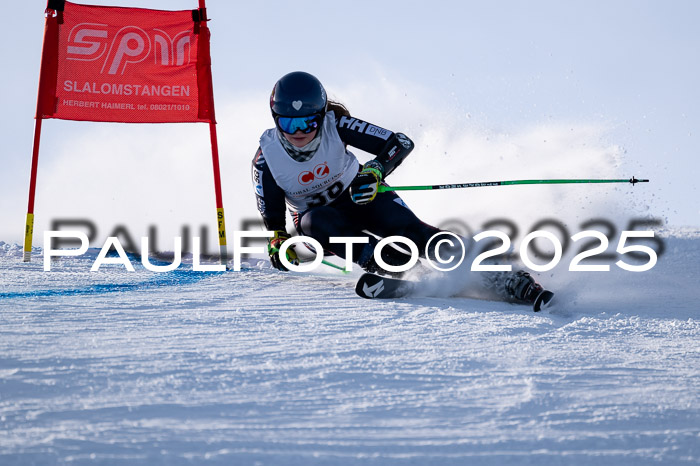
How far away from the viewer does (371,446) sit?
1442mm

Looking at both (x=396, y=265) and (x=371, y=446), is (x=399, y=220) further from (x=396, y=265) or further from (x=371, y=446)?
(x=371, y=446)

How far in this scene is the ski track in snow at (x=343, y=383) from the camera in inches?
56.3

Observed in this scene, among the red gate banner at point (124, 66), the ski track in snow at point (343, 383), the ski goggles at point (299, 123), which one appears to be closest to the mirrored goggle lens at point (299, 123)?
the ski goggles at point (299, 123)

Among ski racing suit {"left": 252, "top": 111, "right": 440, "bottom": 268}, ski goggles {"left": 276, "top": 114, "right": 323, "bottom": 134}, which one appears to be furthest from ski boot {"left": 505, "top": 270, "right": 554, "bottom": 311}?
ski goggles {"left": 276, "top": 114, "right": 323, "bottom": 134}

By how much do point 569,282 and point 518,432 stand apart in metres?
2.47

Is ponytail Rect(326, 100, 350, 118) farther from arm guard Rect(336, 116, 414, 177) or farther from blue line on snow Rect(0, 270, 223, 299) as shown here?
blue line on snow Rect(0, 270, 223, 299)

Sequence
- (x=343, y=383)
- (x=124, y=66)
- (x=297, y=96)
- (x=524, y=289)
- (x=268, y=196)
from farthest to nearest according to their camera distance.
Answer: (x=124, y=66) < (x=268, y=196) < (x=297, y=96) < (x=524, y=289) < (x=343, y=383)

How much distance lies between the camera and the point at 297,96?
354cm

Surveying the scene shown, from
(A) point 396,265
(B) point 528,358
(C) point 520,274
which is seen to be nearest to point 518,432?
(B) point 528,358

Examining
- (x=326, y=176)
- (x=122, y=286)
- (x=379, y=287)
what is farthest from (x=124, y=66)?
(x=379, y=287)

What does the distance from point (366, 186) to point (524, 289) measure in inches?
38.0

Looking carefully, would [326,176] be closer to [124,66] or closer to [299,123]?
[299,123]

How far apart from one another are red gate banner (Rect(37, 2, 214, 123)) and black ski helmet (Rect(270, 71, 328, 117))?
7.21 ft

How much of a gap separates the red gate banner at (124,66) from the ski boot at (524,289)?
324 cm
